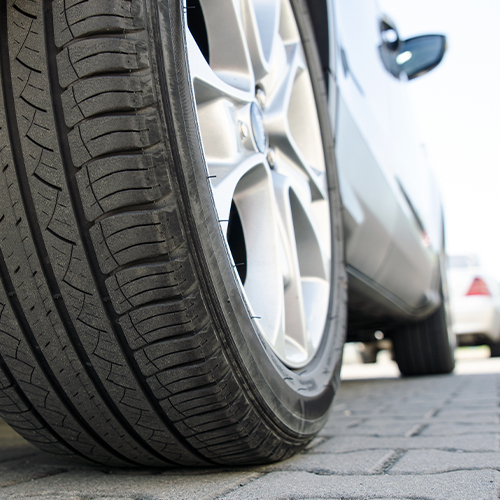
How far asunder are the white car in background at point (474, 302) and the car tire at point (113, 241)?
5018 millimetres

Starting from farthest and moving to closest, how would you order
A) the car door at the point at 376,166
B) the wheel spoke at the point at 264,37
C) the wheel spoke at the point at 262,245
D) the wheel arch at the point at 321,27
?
the car door at the point at 376,166
the wheel arch at the point at 321,27
the wheel spoke at the point at 264,37
the wheel spoke at the point at 262,245

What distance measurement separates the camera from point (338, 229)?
1625mm

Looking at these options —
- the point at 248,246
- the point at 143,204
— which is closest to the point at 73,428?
the point at 143,204

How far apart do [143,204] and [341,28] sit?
1.41 m

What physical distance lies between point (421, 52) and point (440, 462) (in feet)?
7.93

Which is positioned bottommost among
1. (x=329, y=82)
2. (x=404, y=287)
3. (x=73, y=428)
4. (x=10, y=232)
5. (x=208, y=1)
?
(x=404, y=287)

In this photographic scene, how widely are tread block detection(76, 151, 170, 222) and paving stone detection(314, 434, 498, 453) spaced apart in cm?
74

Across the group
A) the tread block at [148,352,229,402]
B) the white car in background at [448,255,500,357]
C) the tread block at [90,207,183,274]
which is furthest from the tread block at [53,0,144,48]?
the white car in background at [448,255,500,357]

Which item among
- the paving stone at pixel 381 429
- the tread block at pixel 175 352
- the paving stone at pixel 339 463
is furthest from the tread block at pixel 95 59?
the paving stone at pixel 381 429

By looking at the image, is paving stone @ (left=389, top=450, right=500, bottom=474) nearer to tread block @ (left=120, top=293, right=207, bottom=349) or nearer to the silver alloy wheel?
the silver alloy wheel

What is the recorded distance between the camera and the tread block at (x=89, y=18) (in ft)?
2.46

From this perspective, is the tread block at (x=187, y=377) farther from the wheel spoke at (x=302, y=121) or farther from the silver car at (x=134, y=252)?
the wheel spoke at (x=302, y=121)

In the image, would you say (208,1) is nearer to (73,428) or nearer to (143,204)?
(143,204)

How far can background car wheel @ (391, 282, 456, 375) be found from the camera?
3.43 m
